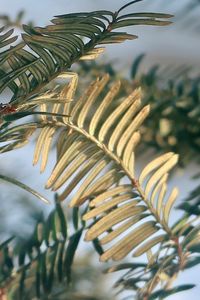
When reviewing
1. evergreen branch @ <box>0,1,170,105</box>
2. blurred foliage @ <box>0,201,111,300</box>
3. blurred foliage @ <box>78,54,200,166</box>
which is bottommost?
blurred foliage @ <box>0,201,111,300</box>

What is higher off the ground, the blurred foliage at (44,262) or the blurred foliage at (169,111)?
the blurred foliage at (169,111)

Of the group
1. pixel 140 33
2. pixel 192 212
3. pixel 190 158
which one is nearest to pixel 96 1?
pixel 140 33

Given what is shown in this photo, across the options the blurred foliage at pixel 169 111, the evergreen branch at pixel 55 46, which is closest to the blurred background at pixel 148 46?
the blurred foliage at pixel 169 111

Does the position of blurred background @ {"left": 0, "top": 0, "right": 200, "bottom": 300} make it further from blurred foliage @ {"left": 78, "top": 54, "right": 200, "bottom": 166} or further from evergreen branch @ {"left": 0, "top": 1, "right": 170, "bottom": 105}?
evergreen branch @ {"left": 0, "top": 1, "right": 170, "bottom": 105}

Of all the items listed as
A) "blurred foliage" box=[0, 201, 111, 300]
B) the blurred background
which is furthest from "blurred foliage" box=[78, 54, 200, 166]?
"blurred foliage" box=[0, 201, 111, 300]

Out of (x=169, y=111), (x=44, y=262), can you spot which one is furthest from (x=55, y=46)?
(x=169, y=111)

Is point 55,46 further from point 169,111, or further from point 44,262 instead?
point 169,111

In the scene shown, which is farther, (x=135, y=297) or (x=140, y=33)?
(x=140, y=33)

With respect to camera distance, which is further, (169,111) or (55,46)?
(169,111)

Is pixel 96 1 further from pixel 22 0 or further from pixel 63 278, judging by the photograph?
pixel 63 278

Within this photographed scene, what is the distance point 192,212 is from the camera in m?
0.21

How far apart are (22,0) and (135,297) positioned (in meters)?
0.25

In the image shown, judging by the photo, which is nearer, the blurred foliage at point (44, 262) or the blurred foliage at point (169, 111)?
the blurred foliage at point (44, 262)

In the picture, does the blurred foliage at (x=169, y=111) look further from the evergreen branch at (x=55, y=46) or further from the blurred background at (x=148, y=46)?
the evergreen branch at (x=55, y=46)
